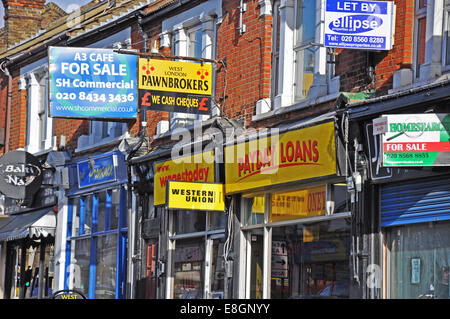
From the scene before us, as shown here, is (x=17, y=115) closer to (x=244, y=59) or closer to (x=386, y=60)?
(x=244, y=59)

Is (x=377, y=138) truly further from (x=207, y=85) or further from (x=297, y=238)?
(x=207, y=85)

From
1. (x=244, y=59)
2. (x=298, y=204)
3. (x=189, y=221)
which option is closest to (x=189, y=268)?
(x=189, y=221)

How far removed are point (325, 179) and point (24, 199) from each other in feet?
42.5

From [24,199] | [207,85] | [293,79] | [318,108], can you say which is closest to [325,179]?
[318,108]

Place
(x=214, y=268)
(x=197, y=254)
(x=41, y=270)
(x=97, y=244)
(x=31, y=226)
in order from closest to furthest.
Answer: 1. (x=214, y=268)
2. (x=197, y=254)
3. (x=97, y=244)
4. (x=31, y=226)
5. (x=41, y=270)

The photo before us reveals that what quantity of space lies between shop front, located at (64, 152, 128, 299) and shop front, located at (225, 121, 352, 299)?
506cm

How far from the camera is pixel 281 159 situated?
15.1 metres

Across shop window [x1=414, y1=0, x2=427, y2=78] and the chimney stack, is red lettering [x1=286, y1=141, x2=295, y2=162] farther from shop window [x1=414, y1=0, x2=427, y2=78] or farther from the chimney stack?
the chimney stack

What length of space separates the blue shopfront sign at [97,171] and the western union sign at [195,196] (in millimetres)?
5080

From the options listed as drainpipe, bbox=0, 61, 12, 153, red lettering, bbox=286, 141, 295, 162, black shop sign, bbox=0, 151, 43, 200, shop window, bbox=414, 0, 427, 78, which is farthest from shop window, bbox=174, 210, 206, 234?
drainpipe, bbox=0, 61, 12, 153

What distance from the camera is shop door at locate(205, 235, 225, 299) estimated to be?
56.5ft

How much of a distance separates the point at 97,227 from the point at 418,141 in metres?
12.3

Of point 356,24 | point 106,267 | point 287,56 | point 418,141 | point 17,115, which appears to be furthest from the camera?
point 17,115

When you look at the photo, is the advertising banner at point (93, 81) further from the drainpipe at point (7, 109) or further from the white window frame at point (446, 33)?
the drainpipe at point (7, 109)
